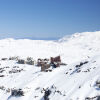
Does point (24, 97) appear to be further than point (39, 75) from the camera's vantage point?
No

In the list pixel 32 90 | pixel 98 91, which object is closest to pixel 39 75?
pixel 32 90

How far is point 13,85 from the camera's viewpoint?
10944cm

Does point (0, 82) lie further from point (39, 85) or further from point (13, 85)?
point (39, 85)

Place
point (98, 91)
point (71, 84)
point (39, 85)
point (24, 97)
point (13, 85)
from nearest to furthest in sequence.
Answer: point (98, 91) → point (71, 84) → point (24, 97) → point (39, 85) → point (13, 85)

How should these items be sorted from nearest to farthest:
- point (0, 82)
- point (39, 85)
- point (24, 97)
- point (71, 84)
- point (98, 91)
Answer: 1. point (98, 91)
2. point (71, 84)
3. point (24, 97)
4. point (39, 85)
5. point (0, 82)

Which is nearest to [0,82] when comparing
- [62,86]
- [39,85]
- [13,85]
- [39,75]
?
[13,85]

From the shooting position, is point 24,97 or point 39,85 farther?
point 39,85

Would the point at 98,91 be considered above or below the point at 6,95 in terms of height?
above

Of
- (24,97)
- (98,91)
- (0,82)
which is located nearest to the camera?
(98,91)

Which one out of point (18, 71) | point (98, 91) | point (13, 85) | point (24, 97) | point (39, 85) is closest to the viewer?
point (98, 91)

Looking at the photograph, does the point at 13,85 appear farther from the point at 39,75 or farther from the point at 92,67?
the point at 92,67

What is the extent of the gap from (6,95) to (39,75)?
715 inches

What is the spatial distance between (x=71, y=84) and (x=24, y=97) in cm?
1899

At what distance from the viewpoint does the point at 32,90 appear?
9544 centimetres
